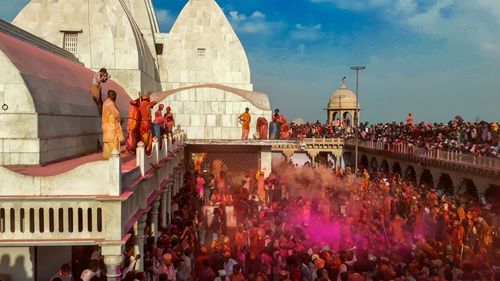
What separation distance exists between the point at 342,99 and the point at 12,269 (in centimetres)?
6428

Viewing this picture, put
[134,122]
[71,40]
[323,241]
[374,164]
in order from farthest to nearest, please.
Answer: [374,164] < [71,40] < [323,241] < [134,122]

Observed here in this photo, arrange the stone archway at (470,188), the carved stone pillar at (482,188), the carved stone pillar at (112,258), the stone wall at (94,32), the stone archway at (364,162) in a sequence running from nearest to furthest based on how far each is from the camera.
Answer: the carved stone pillar at (112,258), the carved stone pillar at (482,188), the stone wall at (94,32), the stone archway at (470,188), the stone archway at (364,162)

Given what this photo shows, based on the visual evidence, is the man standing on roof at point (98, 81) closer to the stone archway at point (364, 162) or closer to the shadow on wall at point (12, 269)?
the shadow on wall at point (12, 269)

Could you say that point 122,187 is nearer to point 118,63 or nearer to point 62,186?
point 62,186

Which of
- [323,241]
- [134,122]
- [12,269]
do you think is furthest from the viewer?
[323,241]

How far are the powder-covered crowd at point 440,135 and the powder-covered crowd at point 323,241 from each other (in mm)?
7941

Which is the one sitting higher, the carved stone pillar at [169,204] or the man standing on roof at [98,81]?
the man standing on roof at [98,81]

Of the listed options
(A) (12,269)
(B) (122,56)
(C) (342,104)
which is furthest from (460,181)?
(C) (342,104)

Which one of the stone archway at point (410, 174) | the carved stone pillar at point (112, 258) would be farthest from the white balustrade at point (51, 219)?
the stone archway at point (410, 174)

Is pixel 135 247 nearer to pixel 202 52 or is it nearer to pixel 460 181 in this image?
pixel 460 181

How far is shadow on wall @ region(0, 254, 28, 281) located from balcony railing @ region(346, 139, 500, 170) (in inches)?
893

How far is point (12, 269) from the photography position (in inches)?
340

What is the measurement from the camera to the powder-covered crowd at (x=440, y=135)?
28.9 m

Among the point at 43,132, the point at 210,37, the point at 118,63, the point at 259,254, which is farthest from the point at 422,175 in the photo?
the point at 43,132
